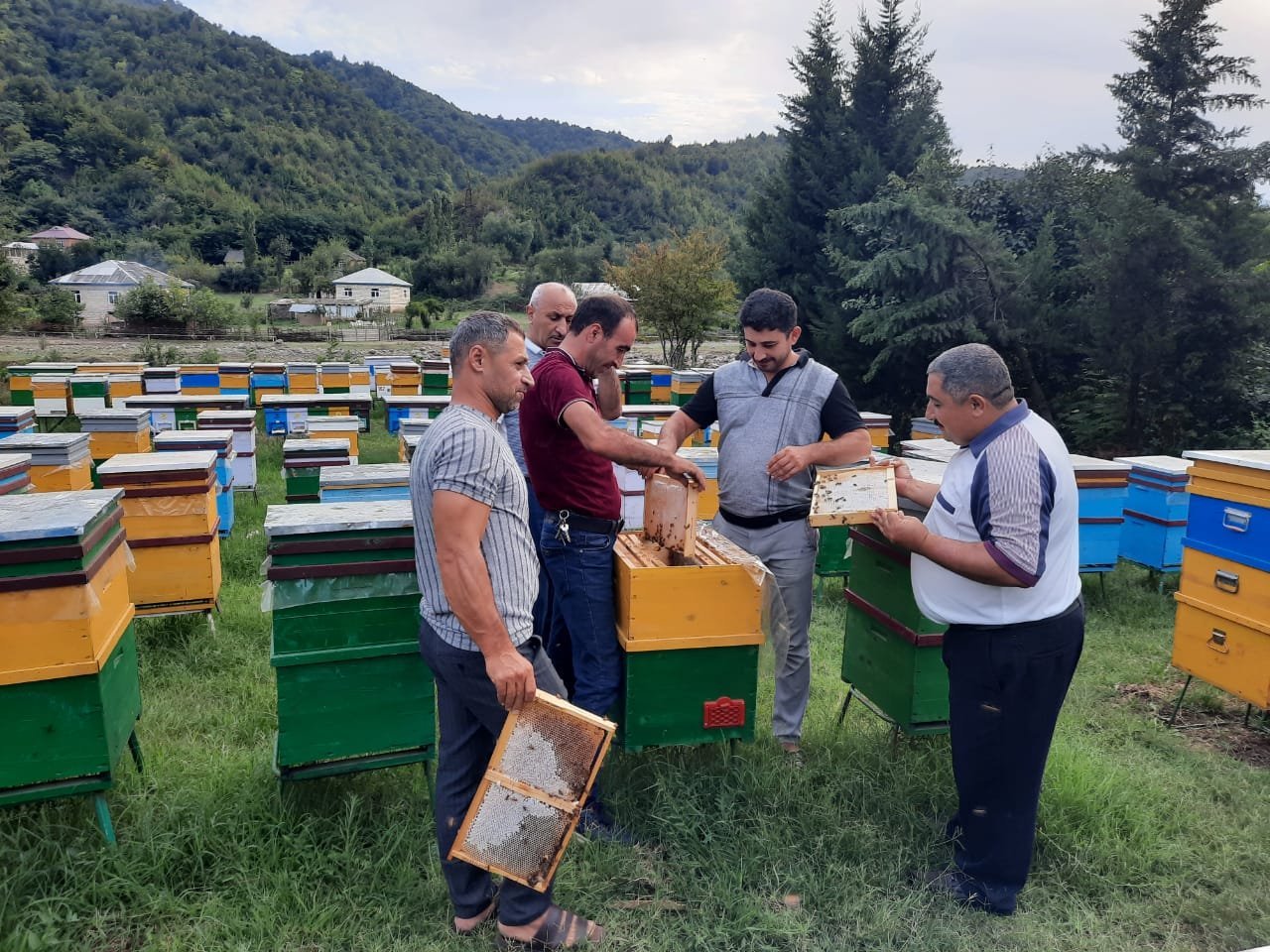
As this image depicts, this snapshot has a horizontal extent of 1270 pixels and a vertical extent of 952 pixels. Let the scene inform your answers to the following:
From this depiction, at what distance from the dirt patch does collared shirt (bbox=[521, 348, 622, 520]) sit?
146 inches

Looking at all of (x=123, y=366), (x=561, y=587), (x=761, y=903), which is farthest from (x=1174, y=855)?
(x=123, y=366)

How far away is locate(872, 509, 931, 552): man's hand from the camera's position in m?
2.78

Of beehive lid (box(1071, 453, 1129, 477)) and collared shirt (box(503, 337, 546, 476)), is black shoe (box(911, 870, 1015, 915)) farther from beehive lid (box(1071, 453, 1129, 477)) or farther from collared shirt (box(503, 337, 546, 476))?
beehive lid (box(1071, 453, 1129, 477))

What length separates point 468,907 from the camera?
8.84ft

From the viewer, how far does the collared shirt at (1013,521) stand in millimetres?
2600

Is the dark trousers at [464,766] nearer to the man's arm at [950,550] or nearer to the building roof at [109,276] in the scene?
the man's arm at [950,550]

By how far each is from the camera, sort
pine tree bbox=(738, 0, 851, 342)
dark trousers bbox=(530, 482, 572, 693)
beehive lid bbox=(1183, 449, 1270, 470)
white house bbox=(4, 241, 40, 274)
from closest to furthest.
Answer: dark trousers bbox=(530, 482, 572, 693) < beehive lid bbox=(1183, 449, 1270, 470) < pine tree bbox=(738, 0, 851, 342) < white house bbox=(4, 241, 40, 274)

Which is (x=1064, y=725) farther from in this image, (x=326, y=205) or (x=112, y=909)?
(x=326, y=205)

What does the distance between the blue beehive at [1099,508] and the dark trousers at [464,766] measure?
5280 mm

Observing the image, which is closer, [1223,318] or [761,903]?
[761,903]

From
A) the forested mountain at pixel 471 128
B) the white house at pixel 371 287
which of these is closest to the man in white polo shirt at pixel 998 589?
the white house at pixel 371 287

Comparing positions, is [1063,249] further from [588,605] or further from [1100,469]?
[588,605]

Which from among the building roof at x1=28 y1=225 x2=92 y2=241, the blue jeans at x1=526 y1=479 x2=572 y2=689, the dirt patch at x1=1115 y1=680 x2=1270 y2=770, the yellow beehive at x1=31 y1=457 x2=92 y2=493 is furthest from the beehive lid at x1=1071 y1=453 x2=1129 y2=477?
the building roof at x1=28 y1=225 x2=92 y2=241

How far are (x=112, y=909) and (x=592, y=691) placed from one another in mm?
Result: 1775
